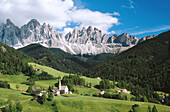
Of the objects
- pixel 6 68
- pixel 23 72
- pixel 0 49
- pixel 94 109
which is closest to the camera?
pixel 94 109

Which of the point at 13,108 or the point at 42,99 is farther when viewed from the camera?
the point at 42,99

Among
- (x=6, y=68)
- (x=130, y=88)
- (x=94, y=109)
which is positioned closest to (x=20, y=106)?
(x=94, y=109)

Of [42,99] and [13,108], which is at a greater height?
[42,99]

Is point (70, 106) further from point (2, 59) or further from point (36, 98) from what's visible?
point (2, 59)

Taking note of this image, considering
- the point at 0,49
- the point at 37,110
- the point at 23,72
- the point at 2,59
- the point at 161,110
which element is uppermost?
the point at 0,49

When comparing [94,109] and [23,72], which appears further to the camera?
[23,72]

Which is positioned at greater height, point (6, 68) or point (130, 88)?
point (6, 68)

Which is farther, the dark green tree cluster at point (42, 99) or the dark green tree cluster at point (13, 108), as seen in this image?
the dark green tree cluster at point (42, 99)

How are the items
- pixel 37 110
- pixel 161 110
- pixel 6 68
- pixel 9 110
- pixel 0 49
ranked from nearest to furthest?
1. pixel 9 110
2. pixel 37 110
3. pixel 161 110
4. pixel 6 68
5. pixel 0 49

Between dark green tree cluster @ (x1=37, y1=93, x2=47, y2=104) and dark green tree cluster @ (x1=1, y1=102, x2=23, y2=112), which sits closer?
dark green tree cluster @ (x1=1, y1=102, x2=23, y2=112)

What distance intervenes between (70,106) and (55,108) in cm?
673

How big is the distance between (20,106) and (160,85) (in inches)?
5828

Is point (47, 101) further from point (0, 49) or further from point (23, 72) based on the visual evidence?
point (0, 49)

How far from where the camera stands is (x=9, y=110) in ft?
163
